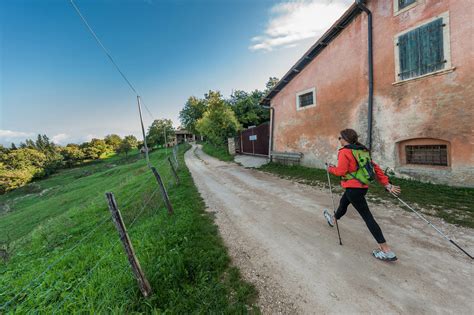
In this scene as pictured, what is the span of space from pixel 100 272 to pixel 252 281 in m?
2.37

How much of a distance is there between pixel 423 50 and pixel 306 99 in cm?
457

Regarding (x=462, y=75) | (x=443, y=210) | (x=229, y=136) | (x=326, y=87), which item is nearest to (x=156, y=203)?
(x=443, y=210)

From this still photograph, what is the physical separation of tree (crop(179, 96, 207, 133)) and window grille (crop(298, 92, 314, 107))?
32846mm

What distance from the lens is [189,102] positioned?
44.4 metres

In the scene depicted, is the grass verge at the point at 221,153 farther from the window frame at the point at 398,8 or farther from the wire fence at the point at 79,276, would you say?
the window frame at the point at 398,8

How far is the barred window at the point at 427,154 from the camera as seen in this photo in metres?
5.79

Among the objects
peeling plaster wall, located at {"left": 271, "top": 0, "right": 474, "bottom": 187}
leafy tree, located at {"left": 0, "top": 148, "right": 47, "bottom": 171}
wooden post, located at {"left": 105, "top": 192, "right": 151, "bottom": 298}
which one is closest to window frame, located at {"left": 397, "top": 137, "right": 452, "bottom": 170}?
peeling plaster wall, located at {"left": 271, "top": 0, "right": 474, "bottom": 187}

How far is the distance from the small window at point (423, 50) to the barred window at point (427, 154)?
7.74 ft

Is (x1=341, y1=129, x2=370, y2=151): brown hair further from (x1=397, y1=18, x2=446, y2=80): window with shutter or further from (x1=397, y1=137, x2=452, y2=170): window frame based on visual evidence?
(x1=397, y1=18, x2=446, y2=80): window with shutter

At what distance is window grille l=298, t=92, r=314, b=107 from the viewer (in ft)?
31.1

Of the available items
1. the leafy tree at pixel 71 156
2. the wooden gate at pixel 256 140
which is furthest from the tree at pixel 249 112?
the leafy tree at pixel 71 156

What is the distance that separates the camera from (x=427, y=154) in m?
6.11

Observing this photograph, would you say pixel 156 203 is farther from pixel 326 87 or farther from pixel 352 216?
pixel 326 87

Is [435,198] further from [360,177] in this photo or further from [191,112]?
[191,112]
